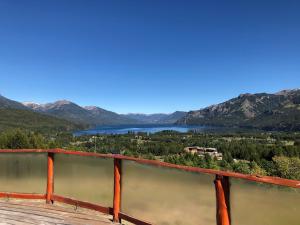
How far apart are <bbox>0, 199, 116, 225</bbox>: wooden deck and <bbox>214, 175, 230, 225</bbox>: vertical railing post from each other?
2073mm

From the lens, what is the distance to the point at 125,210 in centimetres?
591

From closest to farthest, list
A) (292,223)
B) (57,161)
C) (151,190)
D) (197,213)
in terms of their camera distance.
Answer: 1. (292,223)
2. (197,213)
3. (151,190)
4. (57,161)

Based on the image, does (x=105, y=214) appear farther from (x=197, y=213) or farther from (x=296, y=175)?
(x=296, y=175)

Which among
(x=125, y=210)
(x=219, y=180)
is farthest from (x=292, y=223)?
(x=125, y=210)

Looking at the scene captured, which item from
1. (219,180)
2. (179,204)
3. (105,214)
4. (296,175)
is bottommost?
(296,175)

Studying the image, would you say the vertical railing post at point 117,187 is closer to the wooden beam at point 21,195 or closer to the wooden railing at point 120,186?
the wooden railing at point 120,186

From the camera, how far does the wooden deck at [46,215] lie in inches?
227

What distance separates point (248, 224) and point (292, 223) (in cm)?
56

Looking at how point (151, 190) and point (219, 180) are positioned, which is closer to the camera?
point (219, 180)

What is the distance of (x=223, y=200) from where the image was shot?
4508mm

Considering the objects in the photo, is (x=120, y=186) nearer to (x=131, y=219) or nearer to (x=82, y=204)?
(x=131, y=219)

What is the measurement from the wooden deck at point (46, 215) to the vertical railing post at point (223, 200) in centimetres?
207

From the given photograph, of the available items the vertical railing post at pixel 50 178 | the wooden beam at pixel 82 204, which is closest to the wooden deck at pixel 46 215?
the wooden beam at pixel 82 204

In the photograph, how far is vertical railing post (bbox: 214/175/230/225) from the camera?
4484 mm
